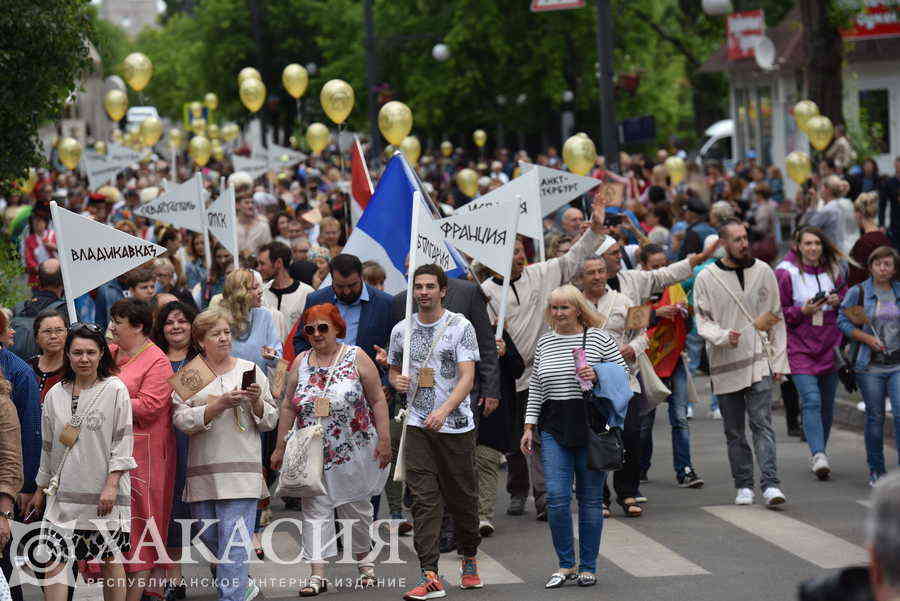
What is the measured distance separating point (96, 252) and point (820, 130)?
660 inches

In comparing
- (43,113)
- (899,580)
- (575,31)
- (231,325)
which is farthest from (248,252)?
(575,31)

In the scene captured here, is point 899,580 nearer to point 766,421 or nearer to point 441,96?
point 766,421

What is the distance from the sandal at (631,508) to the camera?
424 inches

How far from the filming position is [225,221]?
13523mm

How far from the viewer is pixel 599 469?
28.4 ft

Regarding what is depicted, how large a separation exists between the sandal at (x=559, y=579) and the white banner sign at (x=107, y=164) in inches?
686

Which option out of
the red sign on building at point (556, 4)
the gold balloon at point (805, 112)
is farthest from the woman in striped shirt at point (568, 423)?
the gold balloon at point (805, 112)

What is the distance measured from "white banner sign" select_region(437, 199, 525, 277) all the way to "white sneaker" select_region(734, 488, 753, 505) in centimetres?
235

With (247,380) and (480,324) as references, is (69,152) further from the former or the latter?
(247,380)

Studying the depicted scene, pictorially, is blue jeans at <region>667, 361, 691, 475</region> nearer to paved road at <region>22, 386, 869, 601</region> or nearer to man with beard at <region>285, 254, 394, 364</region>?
paved road at <region>22, 386, 869, 601</region>

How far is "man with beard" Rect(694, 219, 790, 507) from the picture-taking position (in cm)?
1096

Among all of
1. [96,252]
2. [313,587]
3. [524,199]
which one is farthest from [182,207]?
[313,587]

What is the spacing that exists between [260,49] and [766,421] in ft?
160

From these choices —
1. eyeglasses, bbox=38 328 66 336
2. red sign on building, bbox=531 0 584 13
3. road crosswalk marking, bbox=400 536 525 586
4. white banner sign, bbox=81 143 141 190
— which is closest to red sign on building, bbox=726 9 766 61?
red sign on building, bbox=531 0 584 13
